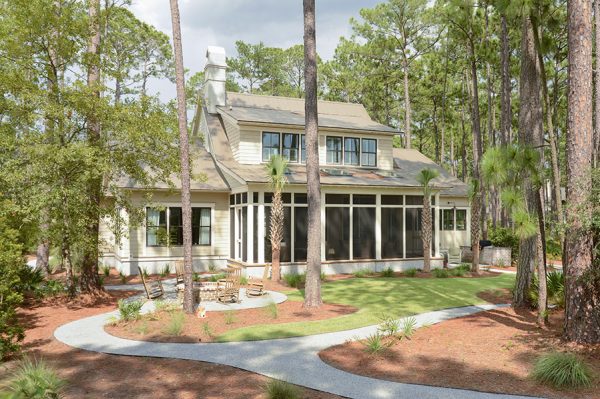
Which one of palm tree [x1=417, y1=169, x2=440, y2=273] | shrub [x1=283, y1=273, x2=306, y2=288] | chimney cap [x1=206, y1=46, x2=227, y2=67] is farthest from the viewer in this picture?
chimney cap [x1=206, y1=46, x2=227, y2=67]

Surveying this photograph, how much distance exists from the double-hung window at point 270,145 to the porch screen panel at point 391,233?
5818 mm

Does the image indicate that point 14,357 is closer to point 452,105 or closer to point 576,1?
point 576,1

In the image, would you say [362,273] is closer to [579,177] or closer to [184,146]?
[184,146]

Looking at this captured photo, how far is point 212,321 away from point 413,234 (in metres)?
13.3

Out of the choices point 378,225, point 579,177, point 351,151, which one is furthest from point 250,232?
point 579,177

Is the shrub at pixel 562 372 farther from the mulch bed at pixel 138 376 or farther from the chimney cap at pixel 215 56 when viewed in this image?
the chimney cap at pixel 215 56

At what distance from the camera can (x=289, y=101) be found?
27.0 metres

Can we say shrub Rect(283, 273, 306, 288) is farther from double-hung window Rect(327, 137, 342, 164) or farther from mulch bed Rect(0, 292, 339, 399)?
mulch bed Rect(0, 292, 339, 399)

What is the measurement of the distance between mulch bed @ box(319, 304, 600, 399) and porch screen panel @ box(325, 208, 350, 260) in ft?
32.8

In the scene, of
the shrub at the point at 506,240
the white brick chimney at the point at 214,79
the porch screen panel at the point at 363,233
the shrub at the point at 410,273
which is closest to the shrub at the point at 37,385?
the shrub at the point at 410,273

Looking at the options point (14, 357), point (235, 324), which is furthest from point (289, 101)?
point (14, 357)

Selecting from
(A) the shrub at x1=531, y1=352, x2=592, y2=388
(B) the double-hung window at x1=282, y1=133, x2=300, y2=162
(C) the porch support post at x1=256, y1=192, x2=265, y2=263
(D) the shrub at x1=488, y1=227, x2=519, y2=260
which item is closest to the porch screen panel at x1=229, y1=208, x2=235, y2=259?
(C) the porch support post at x1=256, y1=192, x2=265, y2=263

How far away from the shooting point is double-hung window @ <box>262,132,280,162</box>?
860 inches

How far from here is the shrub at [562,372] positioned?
261 inches
